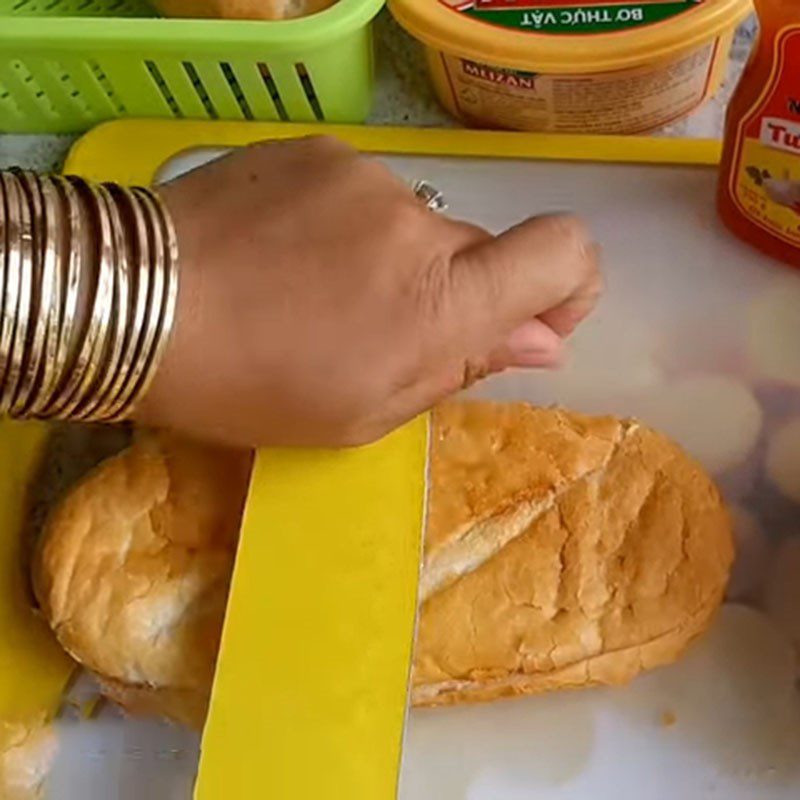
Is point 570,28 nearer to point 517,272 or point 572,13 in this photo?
point 572,13

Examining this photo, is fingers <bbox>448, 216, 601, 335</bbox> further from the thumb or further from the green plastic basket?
the green plastic basket

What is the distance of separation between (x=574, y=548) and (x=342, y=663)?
131 millimetres

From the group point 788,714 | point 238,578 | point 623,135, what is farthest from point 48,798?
point 623,135

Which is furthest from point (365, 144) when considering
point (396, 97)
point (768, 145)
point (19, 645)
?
point (19, 645)

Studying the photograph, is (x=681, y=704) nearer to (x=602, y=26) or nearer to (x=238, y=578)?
(x=238, y=578)

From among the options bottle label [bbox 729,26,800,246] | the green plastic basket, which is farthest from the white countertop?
bottle label [bbox 729,26,800,246]

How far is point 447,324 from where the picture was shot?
67 centimetres

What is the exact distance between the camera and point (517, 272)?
0.67 meters

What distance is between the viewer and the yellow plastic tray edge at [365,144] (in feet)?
2.89

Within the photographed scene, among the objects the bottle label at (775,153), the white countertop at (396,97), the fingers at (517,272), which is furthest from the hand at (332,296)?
the white countertop at (396,97)

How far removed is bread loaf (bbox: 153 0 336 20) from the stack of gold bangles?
0.85 feet

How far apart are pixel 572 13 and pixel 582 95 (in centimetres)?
5

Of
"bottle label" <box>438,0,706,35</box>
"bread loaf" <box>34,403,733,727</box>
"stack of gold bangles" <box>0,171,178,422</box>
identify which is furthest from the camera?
"bottle label" <box>438,0,706,35</box>

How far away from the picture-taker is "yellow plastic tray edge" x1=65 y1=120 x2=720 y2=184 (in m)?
0.88
